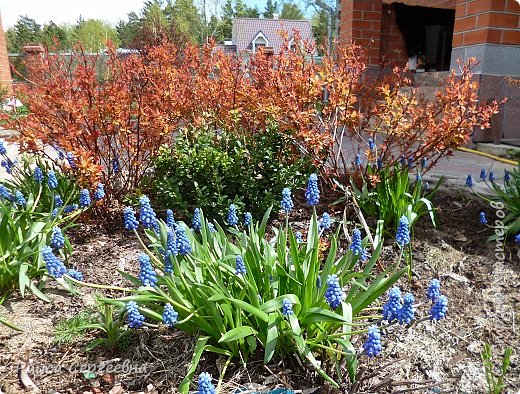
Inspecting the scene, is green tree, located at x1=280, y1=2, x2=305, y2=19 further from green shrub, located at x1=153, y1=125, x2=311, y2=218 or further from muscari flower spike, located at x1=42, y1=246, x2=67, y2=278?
muscari flower spike, located at x1=42, y1=246, x2=67, y2=278

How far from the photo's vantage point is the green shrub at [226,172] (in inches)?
117

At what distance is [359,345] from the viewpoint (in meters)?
1.82

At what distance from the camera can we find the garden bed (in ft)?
5.52

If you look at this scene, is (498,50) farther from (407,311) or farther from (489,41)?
(407,311)

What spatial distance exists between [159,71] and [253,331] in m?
2.41

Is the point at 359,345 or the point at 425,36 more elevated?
the point at 425,36

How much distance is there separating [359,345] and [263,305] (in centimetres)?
49

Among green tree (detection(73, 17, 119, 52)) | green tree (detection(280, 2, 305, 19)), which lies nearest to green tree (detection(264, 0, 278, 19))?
green tree (detection(280, 2, 305, 19))

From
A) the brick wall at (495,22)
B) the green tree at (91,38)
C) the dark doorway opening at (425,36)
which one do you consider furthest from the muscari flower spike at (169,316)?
the dark doorway opening at (425,36)

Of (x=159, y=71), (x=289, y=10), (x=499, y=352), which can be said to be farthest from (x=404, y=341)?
(x=289, y=10)

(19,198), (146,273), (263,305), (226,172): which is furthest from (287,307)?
(19,198)

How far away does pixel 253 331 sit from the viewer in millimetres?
1632

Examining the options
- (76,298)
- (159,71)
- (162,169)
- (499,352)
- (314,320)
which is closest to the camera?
(314,320)

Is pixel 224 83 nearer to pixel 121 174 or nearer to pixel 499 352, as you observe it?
pixel 121 174
